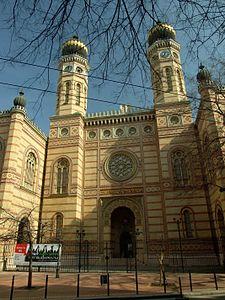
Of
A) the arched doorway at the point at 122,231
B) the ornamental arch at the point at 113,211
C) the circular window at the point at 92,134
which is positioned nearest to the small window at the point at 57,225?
the ornamental arch at the point at 113,211

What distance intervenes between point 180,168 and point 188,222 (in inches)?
174

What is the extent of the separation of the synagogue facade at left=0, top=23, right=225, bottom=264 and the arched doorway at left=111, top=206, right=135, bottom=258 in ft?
0.30

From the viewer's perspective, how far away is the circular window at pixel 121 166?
24625 mm

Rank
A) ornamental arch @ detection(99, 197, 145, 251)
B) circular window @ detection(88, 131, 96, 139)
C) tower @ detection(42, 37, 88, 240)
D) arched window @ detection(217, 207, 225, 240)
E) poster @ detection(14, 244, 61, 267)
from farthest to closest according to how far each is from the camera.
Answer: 1. circular window @ detection(88, 131, 96, 139)
2. tower @ detection(42, 37, 88, 240)
3. ornamental arch @ detection(99, 197, 145, 251)
4. arched window @ detection(217, 207, 225, 240)
5. poster @ detection(14, 244, 61, 267)

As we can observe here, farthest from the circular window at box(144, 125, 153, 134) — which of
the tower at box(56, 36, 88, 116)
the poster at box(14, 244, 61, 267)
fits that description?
the poster at box(14, 244, 61, 267)

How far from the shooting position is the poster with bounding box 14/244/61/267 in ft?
61.1

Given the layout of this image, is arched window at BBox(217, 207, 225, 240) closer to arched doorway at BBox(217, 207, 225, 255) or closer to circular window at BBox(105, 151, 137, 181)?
arched doorway at BBox(217, 207, 225, 255)

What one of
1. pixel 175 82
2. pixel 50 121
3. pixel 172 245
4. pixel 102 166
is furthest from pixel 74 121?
pixel 172 245

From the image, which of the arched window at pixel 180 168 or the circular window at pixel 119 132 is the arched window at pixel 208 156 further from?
the circular window at pixel 119 132

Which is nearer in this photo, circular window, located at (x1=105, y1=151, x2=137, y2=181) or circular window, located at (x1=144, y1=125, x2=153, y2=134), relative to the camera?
circular window, located at (x1=105, y1=151, x2=137, y2=181)

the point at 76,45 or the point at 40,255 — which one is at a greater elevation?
the point at 76,45

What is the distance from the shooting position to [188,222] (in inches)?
838

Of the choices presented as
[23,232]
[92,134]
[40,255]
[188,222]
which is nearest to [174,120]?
[92,134]

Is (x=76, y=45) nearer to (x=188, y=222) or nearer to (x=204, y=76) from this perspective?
(x=204, y=76)
